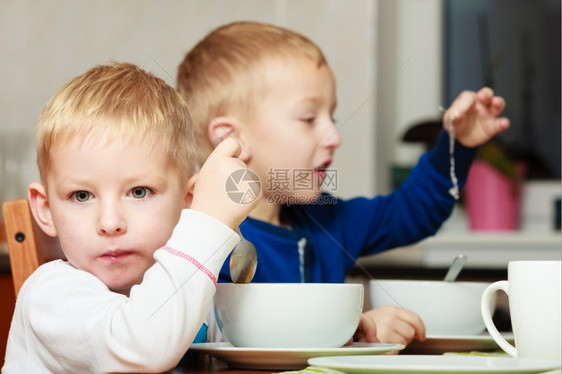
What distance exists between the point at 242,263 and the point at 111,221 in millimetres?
119

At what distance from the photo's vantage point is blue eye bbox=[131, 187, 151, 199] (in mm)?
700

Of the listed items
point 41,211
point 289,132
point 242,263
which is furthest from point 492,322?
point 289,132

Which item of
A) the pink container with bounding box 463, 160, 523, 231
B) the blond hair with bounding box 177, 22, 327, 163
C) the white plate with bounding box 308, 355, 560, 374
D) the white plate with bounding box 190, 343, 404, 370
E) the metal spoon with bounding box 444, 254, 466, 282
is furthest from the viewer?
the pink container with bounding box 463, 160, 523, 231

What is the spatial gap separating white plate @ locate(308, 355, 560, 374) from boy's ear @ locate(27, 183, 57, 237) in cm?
37

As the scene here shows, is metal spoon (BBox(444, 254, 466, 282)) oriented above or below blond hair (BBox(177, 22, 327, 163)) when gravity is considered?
below

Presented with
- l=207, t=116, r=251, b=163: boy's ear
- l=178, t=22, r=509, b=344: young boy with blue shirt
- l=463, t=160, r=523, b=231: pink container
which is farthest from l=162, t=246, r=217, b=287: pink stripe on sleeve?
l=463, t=160, r=523, b=231: pink container

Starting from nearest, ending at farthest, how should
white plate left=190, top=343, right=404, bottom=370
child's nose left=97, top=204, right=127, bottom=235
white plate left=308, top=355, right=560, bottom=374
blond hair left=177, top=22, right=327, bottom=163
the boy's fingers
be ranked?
white plate left=308, top=355, right=560, bottom=374, white plate left=190, top=343, right=404, bottom=370, child's nose left=97, top=204, right=127, bottom=235, the boy's fingers, blond hair left=177, top=22, right=327, bottom=163

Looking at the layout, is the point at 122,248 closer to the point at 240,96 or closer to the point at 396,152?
the point at 240,96

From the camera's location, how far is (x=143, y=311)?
0.58m

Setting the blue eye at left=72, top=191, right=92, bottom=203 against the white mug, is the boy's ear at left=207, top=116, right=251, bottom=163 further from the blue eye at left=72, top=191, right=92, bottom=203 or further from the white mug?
the white mug

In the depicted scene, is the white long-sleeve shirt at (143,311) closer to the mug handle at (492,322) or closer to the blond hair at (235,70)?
the mug handle at (492,322)

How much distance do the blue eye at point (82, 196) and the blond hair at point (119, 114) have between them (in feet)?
0.15

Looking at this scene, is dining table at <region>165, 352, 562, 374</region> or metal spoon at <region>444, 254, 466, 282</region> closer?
dining table at <region>165, 352, 562, 374</region>

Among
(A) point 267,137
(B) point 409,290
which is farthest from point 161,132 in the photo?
(A) point 267,137
